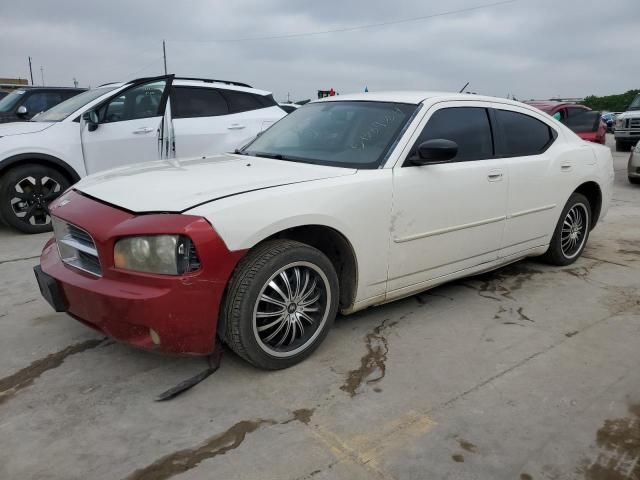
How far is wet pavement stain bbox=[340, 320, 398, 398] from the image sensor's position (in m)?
2.83

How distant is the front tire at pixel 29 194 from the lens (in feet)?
19.0

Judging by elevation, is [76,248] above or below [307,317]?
above

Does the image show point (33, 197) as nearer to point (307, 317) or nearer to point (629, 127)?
point (307, 317)

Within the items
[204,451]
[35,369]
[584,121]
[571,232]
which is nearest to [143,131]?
[35,369]

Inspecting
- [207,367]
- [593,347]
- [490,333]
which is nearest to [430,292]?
[490,333]

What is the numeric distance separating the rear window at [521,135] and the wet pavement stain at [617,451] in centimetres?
212

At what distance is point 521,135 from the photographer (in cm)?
425

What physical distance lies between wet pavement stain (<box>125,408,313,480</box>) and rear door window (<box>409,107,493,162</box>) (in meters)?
1.92

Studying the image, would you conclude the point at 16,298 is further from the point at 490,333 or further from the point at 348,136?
the point at 490,333

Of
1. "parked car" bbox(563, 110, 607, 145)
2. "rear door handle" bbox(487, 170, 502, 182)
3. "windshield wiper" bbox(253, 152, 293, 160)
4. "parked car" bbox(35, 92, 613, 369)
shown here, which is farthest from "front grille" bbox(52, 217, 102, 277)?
"parked car" bbox(563, 110, 607, 145)

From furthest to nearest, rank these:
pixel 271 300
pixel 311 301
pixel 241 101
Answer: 1. pixel 241 101
2. pixel 311 301
3. pixel 271 300

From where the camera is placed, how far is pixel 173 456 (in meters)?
2.25

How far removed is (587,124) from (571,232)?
1058 cm

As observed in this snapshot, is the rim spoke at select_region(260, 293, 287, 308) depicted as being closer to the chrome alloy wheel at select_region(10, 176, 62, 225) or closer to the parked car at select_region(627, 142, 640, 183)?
the chrome alloy wheel at select_region(10, 176, 62, 225)
